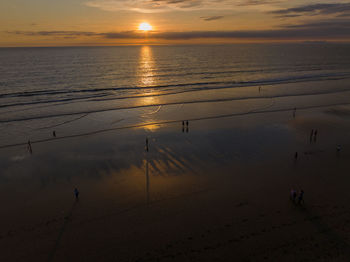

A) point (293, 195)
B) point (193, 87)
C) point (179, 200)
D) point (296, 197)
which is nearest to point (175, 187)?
point (179, 200)

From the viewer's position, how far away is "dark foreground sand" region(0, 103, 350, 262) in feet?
41.4

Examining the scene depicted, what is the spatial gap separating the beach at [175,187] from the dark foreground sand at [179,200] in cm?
8

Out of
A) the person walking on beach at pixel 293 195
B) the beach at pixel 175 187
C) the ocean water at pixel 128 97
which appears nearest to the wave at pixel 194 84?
the ocean water at pixel 128 97

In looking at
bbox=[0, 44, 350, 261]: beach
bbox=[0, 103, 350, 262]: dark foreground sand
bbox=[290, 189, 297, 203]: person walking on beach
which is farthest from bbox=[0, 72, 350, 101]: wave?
bbox=[290, 189, 297, 203]: person walking on beach

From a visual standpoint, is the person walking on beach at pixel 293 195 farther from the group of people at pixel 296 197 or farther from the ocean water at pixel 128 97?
the ocean water at pixel 128 97

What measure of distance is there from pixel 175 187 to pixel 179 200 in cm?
161

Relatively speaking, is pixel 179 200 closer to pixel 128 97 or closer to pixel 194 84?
pixel 128 97

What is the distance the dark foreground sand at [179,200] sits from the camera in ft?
41.4

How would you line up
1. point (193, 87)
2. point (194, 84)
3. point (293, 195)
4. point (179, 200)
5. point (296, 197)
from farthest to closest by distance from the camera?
1. point (194, 84)
2. point (193, 87)
3. point (296, 197)
4. point (179, 200)
5. point (293, 195)

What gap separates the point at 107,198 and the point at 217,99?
3504 cm

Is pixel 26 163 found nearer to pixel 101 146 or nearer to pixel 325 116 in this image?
pixel 101 146

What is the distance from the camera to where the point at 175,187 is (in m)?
17.9

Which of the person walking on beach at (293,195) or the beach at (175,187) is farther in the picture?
the person walking on beach at (293,195)

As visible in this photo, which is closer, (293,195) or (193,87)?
(293,195)
